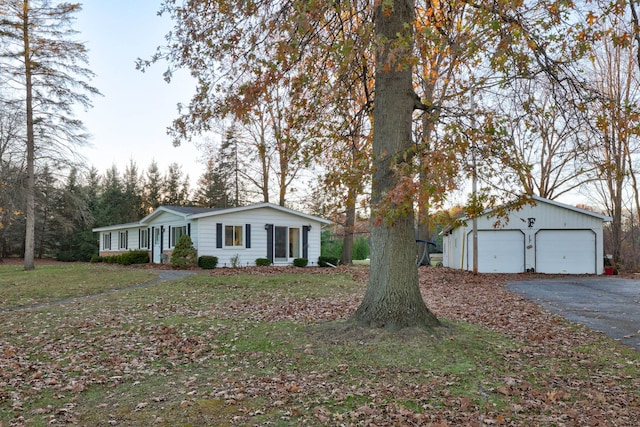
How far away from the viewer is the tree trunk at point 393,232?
6.39 m

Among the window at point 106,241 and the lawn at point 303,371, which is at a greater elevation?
the window at point 106,241

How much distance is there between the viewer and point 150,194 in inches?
1658

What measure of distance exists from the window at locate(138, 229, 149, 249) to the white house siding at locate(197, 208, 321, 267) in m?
7.77

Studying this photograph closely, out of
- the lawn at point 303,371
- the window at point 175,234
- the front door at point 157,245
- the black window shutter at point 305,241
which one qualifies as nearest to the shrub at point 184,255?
the window at point 175,234

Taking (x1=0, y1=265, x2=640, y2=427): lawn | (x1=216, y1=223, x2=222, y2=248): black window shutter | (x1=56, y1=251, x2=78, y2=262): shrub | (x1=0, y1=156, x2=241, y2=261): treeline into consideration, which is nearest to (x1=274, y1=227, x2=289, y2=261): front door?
(x1=216, y1=223, x2=222, y2=248): black window shutter

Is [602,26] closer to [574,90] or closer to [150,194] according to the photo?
[574,90]

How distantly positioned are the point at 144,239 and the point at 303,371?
24.3 m

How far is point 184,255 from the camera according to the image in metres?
19.9

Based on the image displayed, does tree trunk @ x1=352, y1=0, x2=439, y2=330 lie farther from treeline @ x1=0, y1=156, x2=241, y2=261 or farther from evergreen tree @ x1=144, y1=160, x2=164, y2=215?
evergreen tree @ x1=144, y1=160, x2=164, y2=215

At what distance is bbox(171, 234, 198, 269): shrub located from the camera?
19.8 m

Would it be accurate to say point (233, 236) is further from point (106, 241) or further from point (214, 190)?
point (214, 190)

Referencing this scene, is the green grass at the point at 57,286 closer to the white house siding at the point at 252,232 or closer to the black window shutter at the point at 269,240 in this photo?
the white house siding at the point at 252,232

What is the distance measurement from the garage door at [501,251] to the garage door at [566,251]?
2.58ft

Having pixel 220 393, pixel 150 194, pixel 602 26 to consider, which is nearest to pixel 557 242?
pixel 602 26
